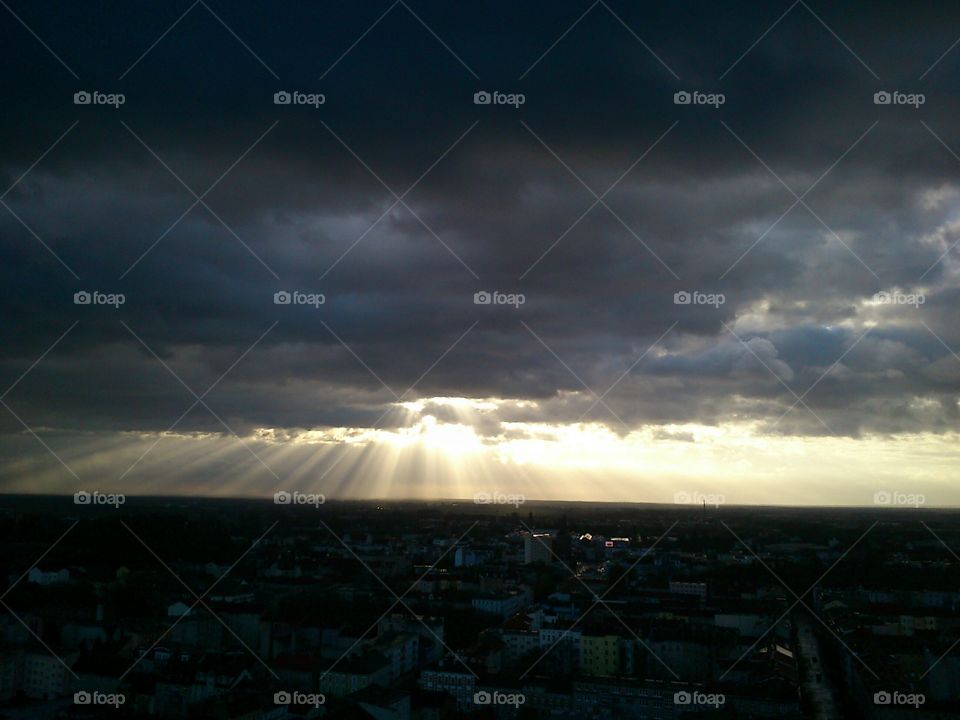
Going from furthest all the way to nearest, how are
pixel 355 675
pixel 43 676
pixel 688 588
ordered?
pixel 688 588 → pixel 355 675 → pixel 43 676

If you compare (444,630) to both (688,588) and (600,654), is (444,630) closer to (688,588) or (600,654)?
(600,654)

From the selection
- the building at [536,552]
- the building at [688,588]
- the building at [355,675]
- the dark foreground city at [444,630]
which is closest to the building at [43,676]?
the dark foreground city at [444,630]

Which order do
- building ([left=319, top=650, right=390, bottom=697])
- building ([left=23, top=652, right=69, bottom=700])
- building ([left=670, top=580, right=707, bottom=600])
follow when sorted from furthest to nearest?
building ([left=670, top=580, right=707, bottom=600])
building ([left=319, top=650, right=390, bottom=697])
building ([left=23, top=652, right=69, bottom=700])

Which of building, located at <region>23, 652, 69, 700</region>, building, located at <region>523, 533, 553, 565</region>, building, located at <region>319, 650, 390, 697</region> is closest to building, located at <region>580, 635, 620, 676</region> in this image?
building, located at <region>319, 650, 390, 697</region>

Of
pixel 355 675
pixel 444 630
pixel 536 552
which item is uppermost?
pixel 536 552

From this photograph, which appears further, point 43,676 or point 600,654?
point 600,654

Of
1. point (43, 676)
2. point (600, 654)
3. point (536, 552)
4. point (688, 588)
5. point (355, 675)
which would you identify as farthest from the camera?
point (536, 552)

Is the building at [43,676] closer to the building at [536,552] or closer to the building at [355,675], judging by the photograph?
the building at [355,675]

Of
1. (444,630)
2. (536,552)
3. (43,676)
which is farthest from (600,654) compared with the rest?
(536,552)

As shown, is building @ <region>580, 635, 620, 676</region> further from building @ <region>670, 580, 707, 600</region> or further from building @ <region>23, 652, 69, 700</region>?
building @ <region>23, 652, 69, 700</region>
